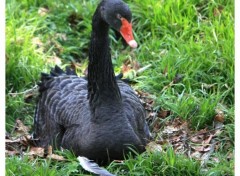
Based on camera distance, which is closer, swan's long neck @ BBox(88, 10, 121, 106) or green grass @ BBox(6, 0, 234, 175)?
swan's long neck @ BBox(88, 10, 121, 106)

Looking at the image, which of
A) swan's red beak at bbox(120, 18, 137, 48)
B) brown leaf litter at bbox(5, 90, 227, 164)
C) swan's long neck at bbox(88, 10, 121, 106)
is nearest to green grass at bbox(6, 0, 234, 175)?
brown leaf litter at bbox(5, 90, 227, 164)

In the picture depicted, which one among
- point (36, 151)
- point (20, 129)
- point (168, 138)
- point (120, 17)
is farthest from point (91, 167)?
point (20, 129)

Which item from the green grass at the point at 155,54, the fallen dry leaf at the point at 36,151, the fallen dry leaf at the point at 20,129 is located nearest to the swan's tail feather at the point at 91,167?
the green grass at the point at 155,54

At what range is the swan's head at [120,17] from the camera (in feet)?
16.4

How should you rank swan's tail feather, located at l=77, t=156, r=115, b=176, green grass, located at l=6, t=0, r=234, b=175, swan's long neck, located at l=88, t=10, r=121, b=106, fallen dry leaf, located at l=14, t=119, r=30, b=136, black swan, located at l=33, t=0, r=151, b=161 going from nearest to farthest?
swan's tail feather, located at l=77, t=156, r=115, b=176 → black swan, located at l=33, t=0, r=151, b=161 → swan's long neck, located at l=88, t=10, r=121, b=106 → green grass, located at l=6, t=0, r=234, b=175 → fallen dry leaf, located at l=14, t=119, r=30, b=136

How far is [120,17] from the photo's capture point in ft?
16.5

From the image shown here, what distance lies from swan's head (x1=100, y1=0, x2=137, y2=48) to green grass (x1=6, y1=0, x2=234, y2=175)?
2.83 ft

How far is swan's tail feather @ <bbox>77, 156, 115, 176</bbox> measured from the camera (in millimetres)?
4977

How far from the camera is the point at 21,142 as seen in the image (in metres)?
5.84

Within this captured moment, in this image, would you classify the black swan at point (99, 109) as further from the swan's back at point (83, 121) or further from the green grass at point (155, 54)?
the green grass at point (155, 54)

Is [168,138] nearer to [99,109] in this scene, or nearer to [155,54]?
[99,109]

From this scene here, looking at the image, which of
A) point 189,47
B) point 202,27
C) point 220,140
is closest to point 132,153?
point 220,140

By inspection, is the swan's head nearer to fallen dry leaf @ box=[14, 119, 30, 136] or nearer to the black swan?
the black swan

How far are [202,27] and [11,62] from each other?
1.80 meters
